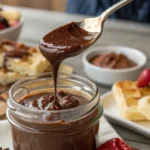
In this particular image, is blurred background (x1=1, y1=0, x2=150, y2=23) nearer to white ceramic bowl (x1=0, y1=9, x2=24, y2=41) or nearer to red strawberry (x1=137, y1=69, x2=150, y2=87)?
white ceramic bowl (x1=0, y1=9, x2=24, y2=41)

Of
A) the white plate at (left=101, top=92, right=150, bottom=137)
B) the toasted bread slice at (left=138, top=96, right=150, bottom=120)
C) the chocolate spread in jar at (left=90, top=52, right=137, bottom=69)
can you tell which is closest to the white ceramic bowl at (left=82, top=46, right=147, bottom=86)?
the chocolate spread in jar at (left=90, top=52, right=137, bottom=69)

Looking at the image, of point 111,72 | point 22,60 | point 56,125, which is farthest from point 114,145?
point 22,60

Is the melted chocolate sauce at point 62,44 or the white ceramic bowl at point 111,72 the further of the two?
the white ceramic bowl at point 111,72

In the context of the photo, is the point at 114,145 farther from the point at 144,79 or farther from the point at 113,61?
the point at 113,61

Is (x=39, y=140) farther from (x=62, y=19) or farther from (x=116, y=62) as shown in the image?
(x=62, y=19)

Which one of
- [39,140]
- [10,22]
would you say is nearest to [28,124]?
[39,140]

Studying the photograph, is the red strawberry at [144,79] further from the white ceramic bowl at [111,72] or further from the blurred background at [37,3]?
the blurred background at [37,3]

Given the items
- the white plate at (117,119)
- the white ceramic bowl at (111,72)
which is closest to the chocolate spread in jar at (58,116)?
the white plate at (117,119)

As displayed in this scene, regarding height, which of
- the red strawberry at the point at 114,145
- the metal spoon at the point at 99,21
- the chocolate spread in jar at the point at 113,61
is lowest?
the chocolate spread in jar at the point at 113,61
